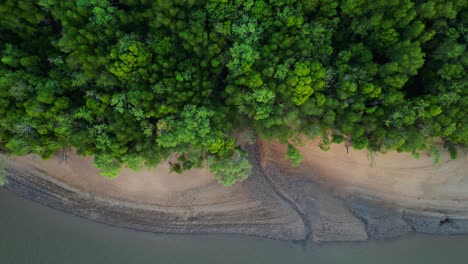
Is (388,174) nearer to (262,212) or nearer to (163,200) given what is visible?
(262,212)

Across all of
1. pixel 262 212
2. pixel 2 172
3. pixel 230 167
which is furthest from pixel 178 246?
pixel 2 172

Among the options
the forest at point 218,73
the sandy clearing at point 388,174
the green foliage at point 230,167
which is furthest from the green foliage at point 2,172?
the sandy clearing at point 388,174

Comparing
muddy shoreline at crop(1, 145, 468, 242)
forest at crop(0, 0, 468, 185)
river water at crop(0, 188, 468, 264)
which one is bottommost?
river water at crop(0, 188, 468, 264)

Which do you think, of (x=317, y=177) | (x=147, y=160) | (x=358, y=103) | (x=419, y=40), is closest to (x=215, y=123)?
(x=147, y=160)

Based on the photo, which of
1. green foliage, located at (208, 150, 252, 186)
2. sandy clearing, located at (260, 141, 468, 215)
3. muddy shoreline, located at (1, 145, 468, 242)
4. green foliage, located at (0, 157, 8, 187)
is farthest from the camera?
muddy shoreline, located at (1, 145, 468, 242)

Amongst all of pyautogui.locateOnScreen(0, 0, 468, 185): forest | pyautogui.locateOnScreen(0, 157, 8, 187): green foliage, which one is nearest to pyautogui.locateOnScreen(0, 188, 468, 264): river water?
pyautogui.locateOnScreen(0, 157, 8, 187): green foliage

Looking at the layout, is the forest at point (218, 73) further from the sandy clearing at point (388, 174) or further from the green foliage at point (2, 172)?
the sandy clearing at point (388, 174)

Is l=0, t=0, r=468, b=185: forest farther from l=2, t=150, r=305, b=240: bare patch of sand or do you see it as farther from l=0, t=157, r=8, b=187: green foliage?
l=2, t=150, r=305, b=240: bare patch of sand
